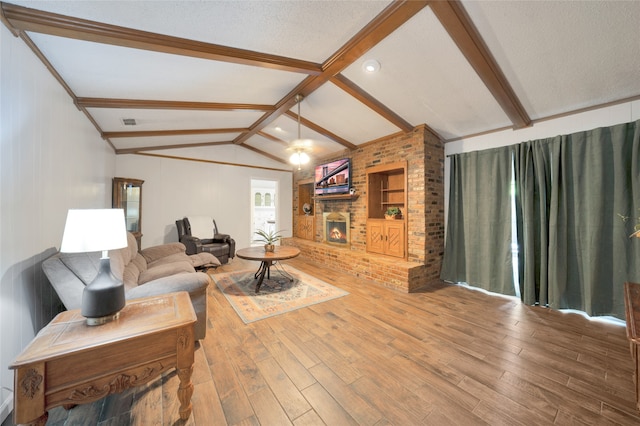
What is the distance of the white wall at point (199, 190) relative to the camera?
509cm

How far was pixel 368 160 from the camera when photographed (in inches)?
187

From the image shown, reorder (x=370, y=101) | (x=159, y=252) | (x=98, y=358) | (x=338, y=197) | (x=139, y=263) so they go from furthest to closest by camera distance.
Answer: (x=338, y=197) < (x=159, y=252) < (x=370, y=101) < (x=139, y=263) < (x=98, y=358)

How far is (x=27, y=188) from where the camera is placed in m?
1.65

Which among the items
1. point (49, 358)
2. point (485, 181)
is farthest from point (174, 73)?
point (485, 181)

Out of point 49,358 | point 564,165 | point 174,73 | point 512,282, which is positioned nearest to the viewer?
point 49,358

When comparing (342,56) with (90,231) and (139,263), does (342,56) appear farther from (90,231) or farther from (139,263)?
(139,263)

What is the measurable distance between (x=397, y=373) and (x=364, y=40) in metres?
2.78

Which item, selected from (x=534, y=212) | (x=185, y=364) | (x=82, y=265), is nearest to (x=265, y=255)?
(x=82, y=265)

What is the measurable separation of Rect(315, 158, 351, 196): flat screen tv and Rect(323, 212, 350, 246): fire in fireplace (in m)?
0.54

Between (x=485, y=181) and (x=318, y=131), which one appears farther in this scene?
(x=318, y=131)

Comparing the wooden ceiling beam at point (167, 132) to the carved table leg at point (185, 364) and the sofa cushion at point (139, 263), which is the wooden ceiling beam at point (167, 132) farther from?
the carved table leg at point (185, 364)

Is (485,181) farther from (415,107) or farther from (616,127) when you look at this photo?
(415,107)

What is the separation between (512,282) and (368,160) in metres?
2.98

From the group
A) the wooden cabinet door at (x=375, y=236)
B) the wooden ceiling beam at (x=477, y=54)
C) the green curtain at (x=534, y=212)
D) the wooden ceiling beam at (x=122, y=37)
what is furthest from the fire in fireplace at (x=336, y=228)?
the wooden ceiling beam at (x=122, y=37)
